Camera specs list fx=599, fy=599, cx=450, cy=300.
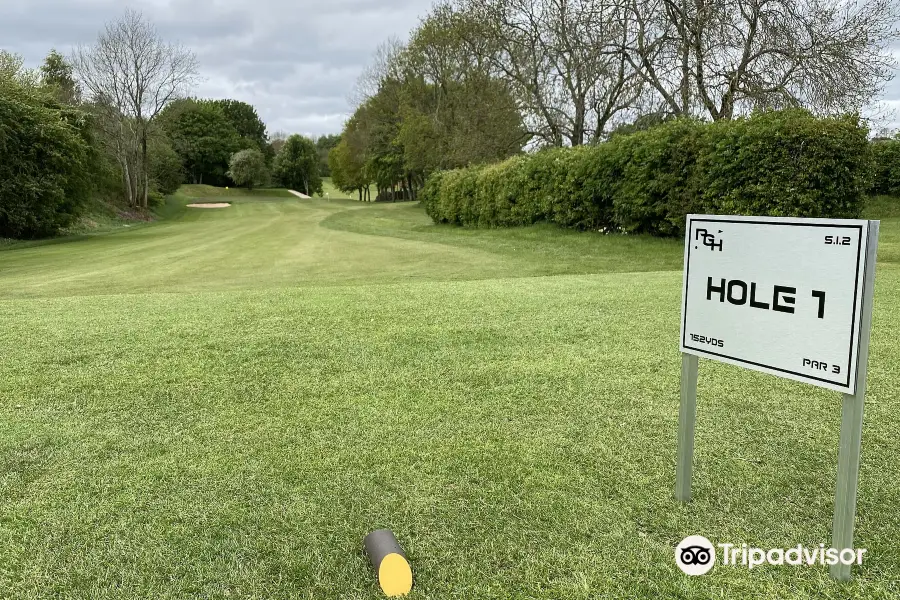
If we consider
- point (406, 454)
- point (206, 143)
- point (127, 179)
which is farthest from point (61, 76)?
point (406, 454)

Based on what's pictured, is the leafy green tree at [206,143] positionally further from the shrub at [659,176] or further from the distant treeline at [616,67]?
the shrub at [659,176]

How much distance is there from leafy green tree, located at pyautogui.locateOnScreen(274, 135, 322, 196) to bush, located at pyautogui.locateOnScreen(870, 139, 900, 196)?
5464 cm

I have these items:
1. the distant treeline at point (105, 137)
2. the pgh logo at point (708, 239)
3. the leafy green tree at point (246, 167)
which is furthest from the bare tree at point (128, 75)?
the pgh logo at point (708, 239)

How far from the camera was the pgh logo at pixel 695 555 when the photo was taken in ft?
6.73

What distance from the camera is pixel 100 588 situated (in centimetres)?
198

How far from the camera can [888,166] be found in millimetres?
21656

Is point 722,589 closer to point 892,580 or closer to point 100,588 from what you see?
point 892,580

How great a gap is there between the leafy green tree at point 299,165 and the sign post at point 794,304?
220ft

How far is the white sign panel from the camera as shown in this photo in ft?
5.77

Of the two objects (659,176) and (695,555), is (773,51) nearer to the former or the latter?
(659,176)

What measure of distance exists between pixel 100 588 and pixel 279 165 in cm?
6812

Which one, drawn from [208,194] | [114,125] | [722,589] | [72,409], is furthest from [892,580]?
[208,194]

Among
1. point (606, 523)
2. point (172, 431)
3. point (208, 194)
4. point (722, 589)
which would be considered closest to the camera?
point (722, 589)

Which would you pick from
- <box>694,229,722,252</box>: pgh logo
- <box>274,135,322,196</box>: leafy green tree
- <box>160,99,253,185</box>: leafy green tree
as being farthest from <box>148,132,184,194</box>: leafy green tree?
<box>694,229,722,252</box>: pgh logo
